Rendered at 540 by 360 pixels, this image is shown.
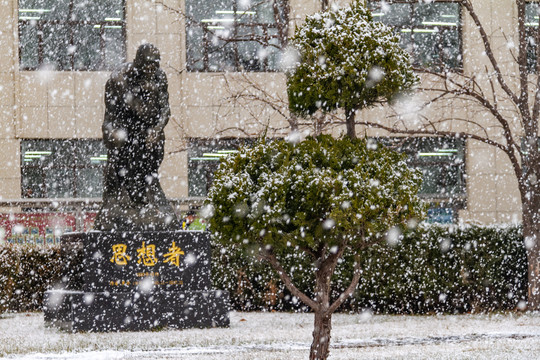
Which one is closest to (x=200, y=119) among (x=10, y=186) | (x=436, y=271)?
(x=10, y=186)

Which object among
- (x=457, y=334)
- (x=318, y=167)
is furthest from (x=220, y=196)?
(x=457, y=334)

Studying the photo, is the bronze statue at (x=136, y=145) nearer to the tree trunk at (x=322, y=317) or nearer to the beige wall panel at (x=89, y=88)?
the tree trunk at (x=322, y=317)

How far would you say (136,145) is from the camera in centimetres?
1225

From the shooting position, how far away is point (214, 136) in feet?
71.7

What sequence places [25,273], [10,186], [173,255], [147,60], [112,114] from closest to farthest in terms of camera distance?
[173,255], [147,60], [112,114], [25,273], [10,186]

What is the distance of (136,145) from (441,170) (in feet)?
44.4

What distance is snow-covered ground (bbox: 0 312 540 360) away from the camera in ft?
28.1

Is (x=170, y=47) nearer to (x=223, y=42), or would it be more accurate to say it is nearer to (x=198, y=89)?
(x=198, y=89)

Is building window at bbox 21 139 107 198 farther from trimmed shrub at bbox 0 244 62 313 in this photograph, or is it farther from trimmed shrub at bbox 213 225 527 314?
trimmed shrub at bbox 213 225 527 314

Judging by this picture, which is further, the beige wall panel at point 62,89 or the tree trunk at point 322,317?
the beige wall panel at point 62,89

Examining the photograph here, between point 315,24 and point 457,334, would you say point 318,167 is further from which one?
point 457,334

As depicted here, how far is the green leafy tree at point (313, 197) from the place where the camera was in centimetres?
658

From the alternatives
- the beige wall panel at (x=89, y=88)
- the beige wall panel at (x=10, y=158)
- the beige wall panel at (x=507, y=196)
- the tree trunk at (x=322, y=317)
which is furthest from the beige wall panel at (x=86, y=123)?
the tree trunk at (x=322, y=317)

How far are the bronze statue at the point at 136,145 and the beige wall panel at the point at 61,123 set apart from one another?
1057 cm
